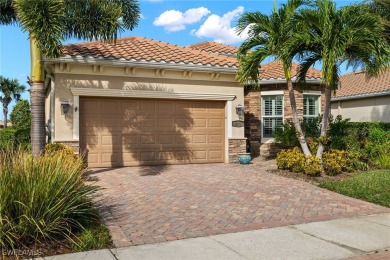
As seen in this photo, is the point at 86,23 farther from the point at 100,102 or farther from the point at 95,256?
the point at 95,256

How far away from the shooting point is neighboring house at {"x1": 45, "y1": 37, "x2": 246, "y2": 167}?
12.0 meters

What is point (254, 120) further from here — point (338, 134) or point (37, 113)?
point (37, 113)

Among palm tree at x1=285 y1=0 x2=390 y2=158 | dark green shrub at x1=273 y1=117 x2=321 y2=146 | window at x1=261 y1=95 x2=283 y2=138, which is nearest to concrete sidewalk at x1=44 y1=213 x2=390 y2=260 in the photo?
palm tree at x1=285 y1=0 x2=390 y2=158

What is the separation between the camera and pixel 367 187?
8992 mm

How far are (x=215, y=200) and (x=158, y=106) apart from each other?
618cm

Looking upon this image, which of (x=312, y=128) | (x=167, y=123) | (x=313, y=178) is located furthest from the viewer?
(x=312, y=128)

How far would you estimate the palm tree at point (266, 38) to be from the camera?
1090 cm

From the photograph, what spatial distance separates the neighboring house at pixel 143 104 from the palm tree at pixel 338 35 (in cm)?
375

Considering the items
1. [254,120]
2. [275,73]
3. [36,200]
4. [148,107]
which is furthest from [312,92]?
[36,200]

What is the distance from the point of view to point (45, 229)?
16.1 ft

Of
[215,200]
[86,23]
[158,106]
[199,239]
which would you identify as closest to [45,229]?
[199,239]

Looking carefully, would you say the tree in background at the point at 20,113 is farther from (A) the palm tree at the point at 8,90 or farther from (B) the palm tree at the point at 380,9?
(B) the palm tree at the point at 380,9

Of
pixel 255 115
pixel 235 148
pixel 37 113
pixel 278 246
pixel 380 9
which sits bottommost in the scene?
pixel 278 246

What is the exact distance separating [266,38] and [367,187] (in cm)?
527
